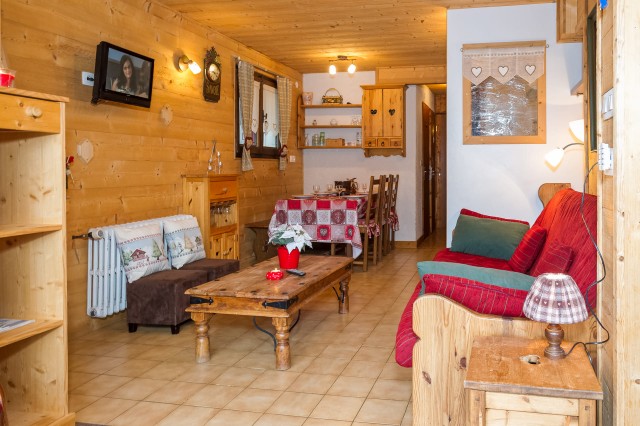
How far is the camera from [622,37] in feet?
6.36

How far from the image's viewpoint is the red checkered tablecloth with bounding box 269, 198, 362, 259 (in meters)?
6.57

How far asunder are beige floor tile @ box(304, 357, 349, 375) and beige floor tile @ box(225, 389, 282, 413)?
39 cm

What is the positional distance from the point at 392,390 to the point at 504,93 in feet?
9.88

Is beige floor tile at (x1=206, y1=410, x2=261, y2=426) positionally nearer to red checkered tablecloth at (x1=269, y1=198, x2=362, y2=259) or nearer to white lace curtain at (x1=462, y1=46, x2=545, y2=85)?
white lace curtain at (x1=462, y1=46, x2=545, y2=85)


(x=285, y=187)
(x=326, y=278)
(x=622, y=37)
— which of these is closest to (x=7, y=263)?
(x=326, y=278)

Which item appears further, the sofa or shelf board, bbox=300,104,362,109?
shelf board, bbox=300,104,362,109

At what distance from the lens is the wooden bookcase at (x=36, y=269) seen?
257cm

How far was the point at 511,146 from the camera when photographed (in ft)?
17.4

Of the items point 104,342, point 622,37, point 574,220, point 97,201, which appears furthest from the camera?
point 97,201

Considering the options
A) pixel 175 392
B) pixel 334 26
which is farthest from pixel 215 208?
pixel 175 392

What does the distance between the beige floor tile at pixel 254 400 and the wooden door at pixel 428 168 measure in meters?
6.71

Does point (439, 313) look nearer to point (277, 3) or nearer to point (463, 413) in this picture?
point (463, 413)

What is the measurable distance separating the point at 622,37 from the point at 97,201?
356cm

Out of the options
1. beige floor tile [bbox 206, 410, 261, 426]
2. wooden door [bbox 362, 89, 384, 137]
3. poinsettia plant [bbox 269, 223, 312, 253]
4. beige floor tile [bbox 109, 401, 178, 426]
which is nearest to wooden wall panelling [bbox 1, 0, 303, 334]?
poinsettia plant [bbox 269, 223, 312, 253]
